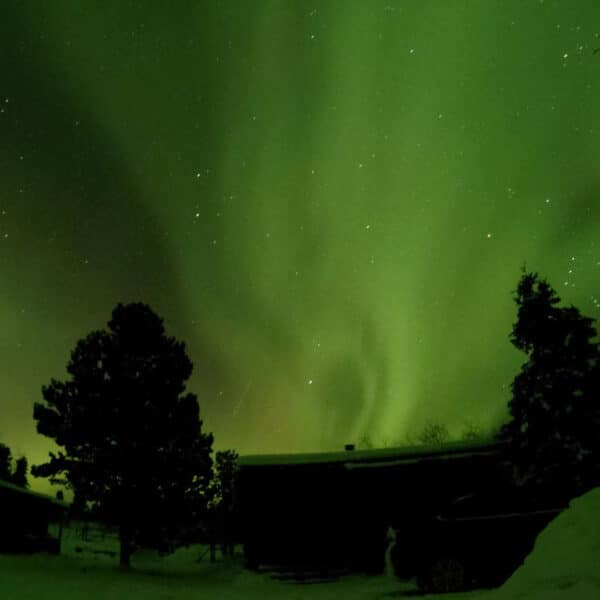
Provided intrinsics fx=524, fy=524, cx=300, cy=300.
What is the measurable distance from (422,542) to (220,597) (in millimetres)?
4402

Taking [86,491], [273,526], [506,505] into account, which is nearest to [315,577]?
[273,526]

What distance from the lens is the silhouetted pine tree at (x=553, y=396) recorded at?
15.7m

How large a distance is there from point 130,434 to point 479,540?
44.8ft

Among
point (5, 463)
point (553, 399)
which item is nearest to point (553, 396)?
point (553, 399)

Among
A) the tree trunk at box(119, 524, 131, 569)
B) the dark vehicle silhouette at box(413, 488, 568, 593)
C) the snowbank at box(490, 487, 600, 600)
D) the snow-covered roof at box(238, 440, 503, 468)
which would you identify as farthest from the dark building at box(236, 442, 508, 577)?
the snowbank at box(490, 487, 600, 600)

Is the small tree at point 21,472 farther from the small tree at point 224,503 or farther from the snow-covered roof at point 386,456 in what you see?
the snow-covered roof at point 386,456

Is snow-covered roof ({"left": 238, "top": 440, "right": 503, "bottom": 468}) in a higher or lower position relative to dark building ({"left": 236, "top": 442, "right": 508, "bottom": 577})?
higher

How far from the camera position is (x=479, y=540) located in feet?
31.0

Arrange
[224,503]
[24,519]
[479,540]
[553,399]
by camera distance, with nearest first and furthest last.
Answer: [479,540] → [553,399] → [24,519] → [224,503]

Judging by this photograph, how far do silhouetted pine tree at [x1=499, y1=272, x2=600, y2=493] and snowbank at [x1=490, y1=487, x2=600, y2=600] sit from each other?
9.82 m

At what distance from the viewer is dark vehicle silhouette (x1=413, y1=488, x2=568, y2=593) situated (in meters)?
9.26

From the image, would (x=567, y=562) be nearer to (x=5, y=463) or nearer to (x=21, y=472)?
(x=5, y=463)

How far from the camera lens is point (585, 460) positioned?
1537 cm

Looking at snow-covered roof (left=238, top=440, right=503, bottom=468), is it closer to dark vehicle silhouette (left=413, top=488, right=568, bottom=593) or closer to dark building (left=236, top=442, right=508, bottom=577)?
dark building (left=236, top=442, right=508, bottom=577)
